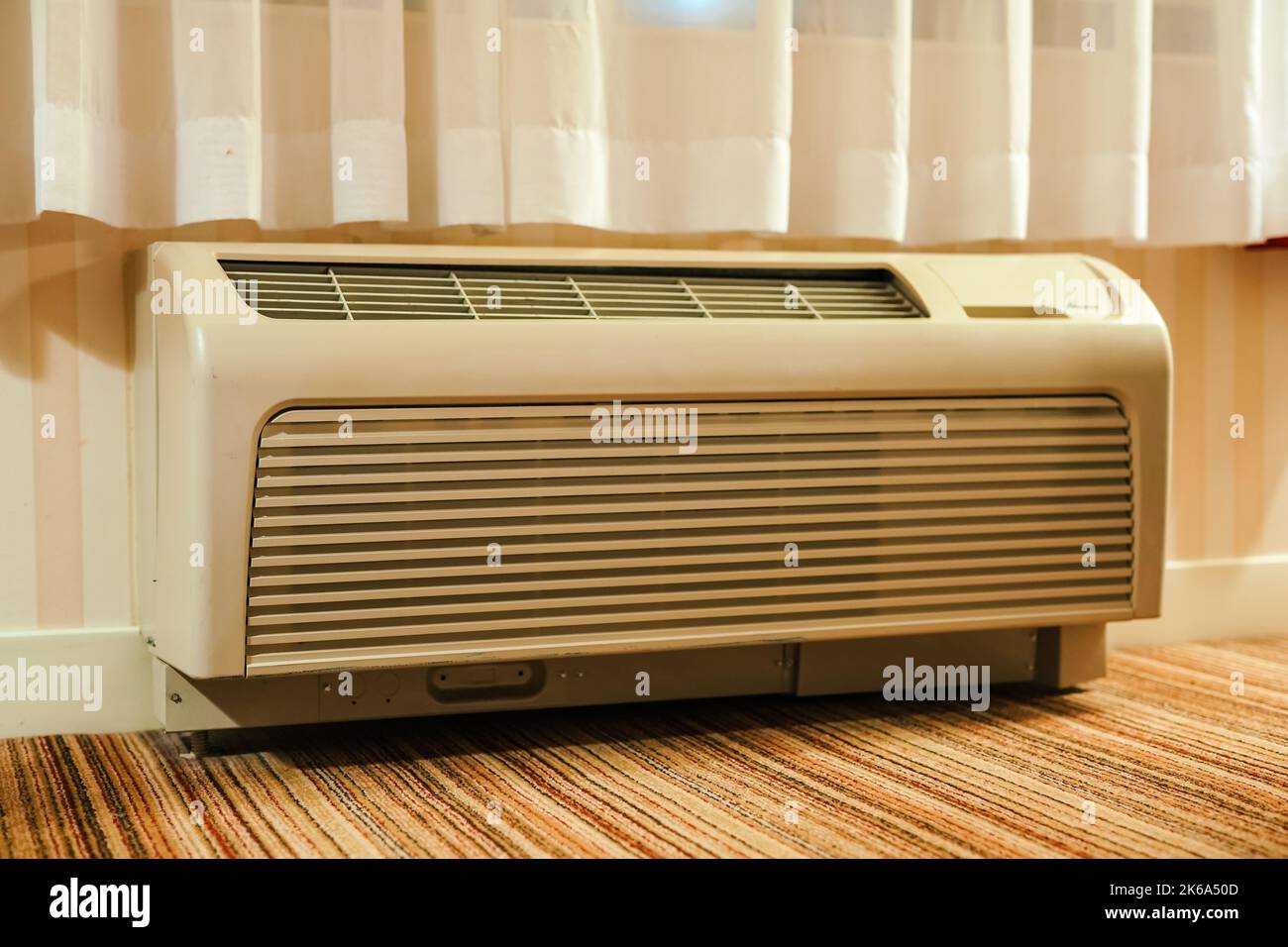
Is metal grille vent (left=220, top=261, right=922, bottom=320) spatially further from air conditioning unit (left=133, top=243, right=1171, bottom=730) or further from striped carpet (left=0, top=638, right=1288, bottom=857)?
striped carpet (left=0, top=638, right=1288, bottom=857)

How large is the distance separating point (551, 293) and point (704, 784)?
50cm

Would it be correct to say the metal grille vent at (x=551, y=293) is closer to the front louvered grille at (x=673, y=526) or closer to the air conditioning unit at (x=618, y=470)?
the air conditioning unit at (x=618, y=470)

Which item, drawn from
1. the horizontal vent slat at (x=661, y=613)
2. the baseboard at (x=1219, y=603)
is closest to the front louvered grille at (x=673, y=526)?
the horizontal vent slat at (x=661, y=613)

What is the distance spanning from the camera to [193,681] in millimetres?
1238

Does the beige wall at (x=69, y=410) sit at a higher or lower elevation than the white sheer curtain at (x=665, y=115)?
lower

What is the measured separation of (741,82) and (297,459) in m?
0.65

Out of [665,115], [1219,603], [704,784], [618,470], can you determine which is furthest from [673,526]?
[1219,603]

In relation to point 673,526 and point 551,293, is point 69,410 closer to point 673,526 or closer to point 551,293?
point 551,293

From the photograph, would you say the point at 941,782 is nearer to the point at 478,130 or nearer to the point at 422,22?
the point at 478,130

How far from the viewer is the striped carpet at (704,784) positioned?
1.04 meters

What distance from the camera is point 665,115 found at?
144 cm

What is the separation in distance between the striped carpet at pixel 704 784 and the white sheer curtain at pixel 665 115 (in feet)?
1.76

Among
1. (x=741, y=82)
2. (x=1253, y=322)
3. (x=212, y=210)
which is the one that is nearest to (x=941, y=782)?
(x=741, y=82)
